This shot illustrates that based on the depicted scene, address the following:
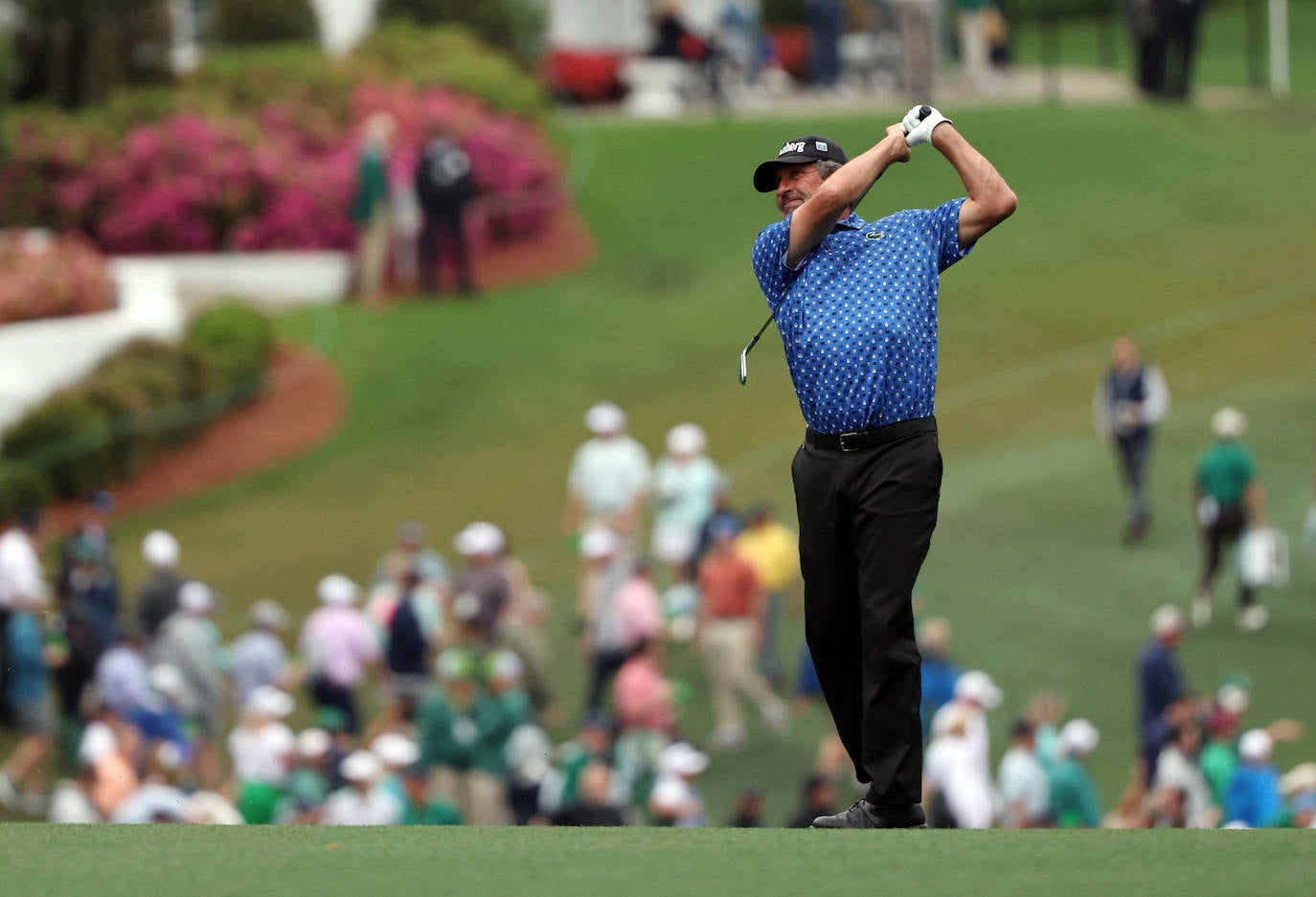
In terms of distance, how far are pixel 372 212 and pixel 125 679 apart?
10.8 meters

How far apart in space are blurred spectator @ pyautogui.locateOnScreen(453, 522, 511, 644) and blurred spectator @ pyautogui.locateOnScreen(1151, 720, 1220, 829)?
4316 mm

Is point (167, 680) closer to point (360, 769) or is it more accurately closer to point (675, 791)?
point (360, 769)

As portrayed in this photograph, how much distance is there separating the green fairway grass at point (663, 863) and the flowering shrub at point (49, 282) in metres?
16.6

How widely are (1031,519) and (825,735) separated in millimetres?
4438

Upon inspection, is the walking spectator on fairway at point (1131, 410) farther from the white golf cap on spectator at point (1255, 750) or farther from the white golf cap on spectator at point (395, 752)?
the white golf cap on spectator at point (395, 752)

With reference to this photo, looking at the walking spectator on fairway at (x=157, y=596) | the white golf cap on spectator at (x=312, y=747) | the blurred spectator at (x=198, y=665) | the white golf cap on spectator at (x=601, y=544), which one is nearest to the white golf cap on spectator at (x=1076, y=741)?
the white golf cap on spectator at (x=601, y=544)

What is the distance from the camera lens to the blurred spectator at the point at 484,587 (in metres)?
14.1

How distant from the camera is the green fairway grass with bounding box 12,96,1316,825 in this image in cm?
1641

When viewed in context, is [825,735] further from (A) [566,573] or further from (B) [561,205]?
(B) [561,205]

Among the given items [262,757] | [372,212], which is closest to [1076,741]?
[262,757]

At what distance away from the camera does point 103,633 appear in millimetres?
14352

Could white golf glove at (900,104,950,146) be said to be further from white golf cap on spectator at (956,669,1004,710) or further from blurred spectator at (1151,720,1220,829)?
blurred spectator at (1151,720,1220,829)

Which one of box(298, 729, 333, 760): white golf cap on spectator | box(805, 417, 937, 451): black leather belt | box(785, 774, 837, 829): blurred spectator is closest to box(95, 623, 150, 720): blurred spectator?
box(298, 729, 333, 760): white golf cap on spectator

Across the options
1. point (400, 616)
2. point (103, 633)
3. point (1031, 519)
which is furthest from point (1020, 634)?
point (103, 633)
